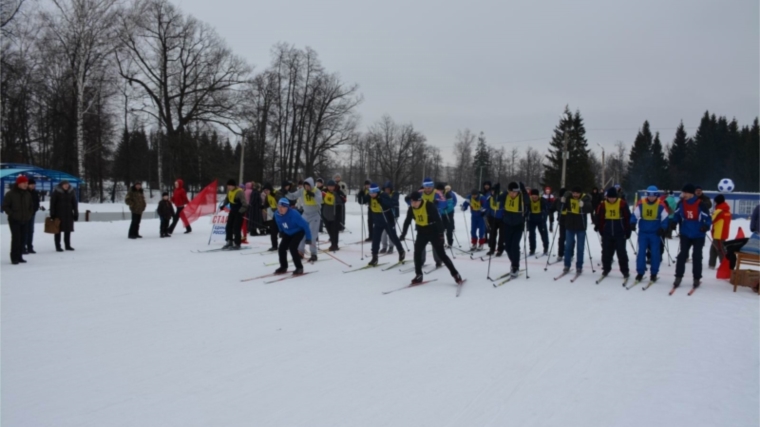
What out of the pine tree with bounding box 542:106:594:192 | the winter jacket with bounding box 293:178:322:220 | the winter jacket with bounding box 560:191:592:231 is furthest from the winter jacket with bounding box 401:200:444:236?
the pine tree with bounding box 542:106:594:192

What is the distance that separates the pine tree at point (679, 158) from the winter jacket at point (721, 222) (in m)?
66.3

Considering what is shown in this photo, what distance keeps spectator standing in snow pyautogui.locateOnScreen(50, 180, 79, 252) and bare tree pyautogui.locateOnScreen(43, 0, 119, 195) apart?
17.9m

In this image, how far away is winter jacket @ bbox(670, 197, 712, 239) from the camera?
349 inches

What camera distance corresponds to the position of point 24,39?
26.7 meters

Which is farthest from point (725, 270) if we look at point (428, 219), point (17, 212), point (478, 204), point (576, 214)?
point (17, 212)

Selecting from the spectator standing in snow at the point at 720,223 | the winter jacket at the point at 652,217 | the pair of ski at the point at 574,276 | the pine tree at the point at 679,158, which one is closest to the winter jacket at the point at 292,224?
the pair of ski at the point at 574,276

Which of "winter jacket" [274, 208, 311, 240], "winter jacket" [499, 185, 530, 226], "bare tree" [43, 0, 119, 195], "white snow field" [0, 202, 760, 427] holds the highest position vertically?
"bare tree" [43, 0, 119, 195]

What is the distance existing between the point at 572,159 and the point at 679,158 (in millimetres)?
24091

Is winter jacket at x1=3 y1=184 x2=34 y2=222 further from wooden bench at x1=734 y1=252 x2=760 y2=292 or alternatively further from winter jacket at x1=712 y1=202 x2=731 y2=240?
winter jacket at x1=712 y1=202 x2=731 y2=240

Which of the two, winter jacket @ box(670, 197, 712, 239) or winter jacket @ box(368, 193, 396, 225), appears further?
winter jacket @ box(368, 193, 396, 225)

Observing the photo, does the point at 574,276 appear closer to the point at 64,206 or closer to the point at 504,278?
the point at 504,278

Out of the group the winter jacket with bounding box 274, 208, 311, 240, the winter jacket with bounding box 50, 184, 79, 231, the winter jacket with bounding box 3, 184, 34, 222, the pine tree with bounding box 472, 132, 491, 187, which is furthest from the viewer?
the pine tree with bounding box 472, 132, 491, 187

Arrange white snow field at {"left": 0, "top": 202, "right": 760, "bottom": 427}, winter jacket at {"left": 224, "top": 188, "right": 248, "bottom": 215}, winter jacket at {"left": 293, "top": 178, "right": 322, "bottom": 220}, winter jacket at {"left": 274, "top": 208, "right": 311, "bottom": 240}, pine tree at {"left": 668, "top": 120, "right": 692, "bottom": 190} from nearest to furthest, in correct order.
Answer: white snow field at {"left": 0, "top": 202, "right": 760, "bottom": 427}
winter jacket at {"left": 274, "top": 208, "right": 311, "bottom": 240}
winter jacket at {"left": 293, "top": 178, "right": 322, "bottom": 220}
winter jacket at {"left": 224, "top": 188, "right": 248, "bottom": 215}
pine tree at {"left": 668, "top": 120, "right": 692, "bottom": 190}

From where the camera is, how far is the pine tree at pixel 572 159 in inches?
Result: 2239
